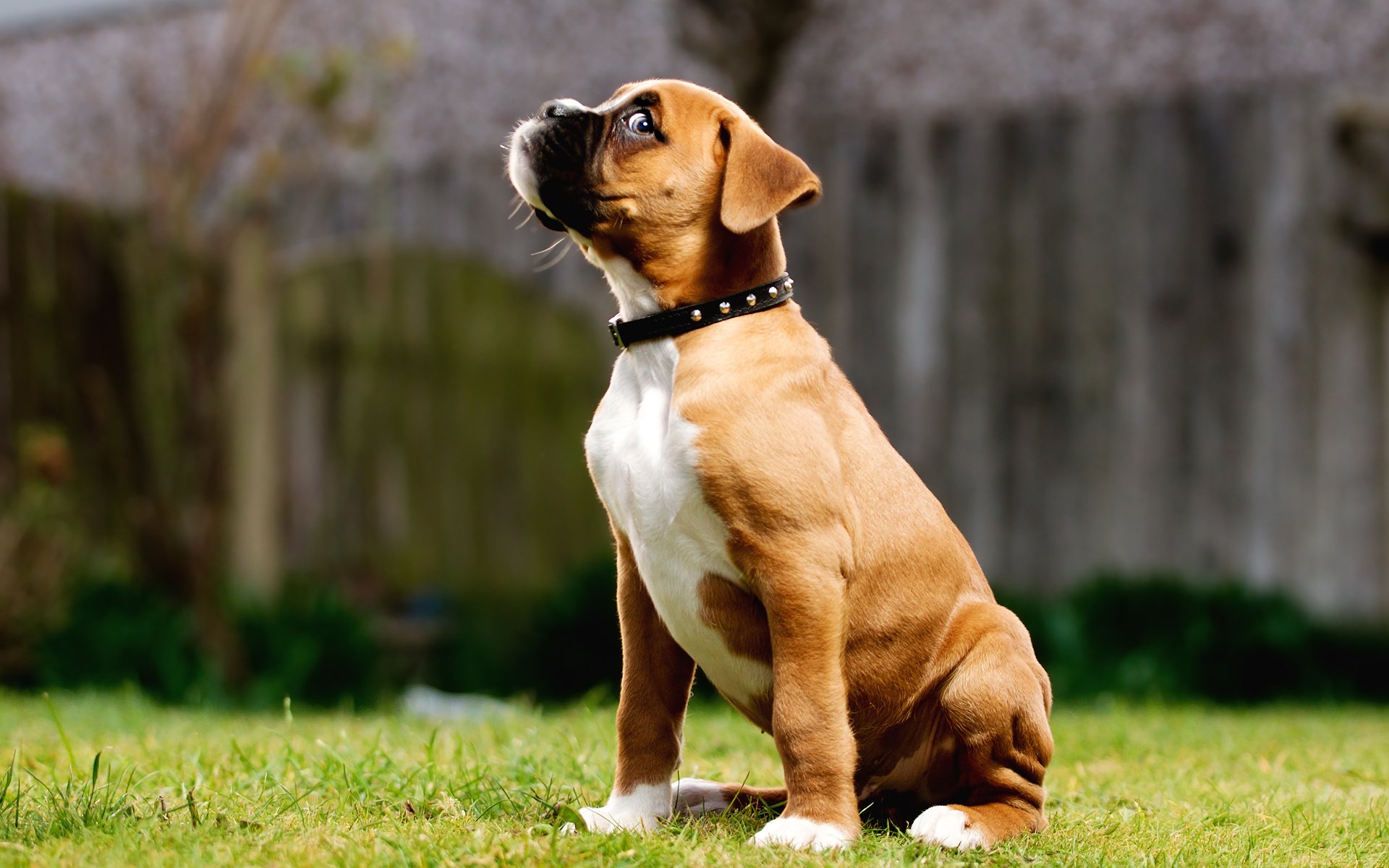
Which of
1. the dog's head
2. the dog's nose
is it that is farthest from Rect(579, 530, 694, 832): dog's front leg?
the dog's nose

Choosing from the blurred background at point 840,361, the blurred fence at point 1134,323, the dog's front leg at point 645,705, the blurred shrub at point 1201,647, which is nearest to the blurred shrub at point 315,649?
the blurred background at point 840,361

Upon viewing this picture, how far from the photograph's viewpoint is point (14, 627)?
6938mm

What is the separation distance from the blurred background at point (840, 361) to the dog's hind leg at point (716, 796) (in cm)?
399

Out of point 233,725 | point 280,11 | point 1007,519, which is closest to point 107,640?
point 233,725

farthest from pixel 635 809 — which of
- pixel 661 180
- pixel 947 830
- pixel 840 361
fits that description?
pixel 840 361

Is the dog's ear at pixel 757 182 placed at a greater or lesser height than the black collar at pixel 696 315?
greater

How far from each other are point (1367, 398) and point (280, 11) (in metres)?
5.88

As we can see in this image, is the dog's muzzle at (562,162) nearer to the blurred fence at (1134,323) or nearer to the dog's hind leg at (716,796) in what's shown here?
the dog's hind leg at (716,796)

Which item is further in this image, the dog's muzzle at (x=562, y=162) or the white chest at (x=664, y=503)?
the dog's muzzle at (x=562, y=162)

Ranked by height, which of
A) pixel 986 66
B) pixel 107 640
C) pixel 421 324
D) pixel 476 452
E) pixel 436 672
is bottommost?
pixel 436 672

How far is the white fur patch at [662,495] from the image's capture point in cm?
273

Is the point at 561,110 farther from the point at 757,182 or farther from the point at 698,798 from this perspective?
the point at 698,798

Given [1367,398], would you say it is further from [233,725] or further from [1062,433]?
[233,725]

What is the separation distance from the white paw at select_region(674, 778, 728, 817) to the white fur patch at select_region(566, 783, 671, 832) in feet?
0.48
